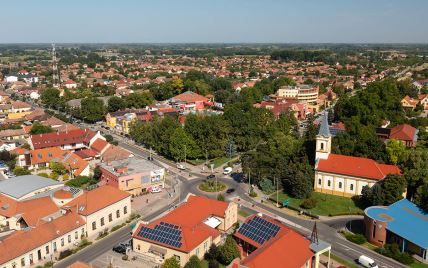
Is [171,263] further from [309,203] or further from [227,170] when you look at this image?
[227,170]

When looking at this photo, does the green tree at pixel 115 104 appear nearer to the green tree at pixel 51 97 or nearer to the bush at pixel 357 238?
the green tree at pixel 51 97

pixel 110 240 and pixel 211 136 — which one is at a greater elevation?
pixel 211 136

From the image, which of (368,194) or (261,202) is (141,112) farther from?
(368,194)

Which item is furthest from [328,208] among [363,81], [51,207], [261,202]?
[363,81]

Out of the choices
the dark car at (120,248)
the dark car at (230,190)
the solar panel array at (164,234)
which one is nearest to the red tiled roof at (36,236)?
the dark car at (120,248)

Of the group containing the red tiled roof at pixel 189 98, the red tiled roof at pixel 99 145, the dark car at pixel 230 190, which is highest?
the red tiled roof at pixel 189 98

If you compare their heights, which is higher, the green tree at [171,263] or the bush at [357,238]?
the green tree at [171,263]

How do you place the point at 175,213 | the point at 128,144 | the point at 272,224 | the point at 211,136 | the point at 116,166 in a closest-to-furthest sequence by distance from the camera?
1. the point at 272,224
2. the point at 175,213
3. the point at 116,166
4. the point at 211,136
5. the point at 128,144
